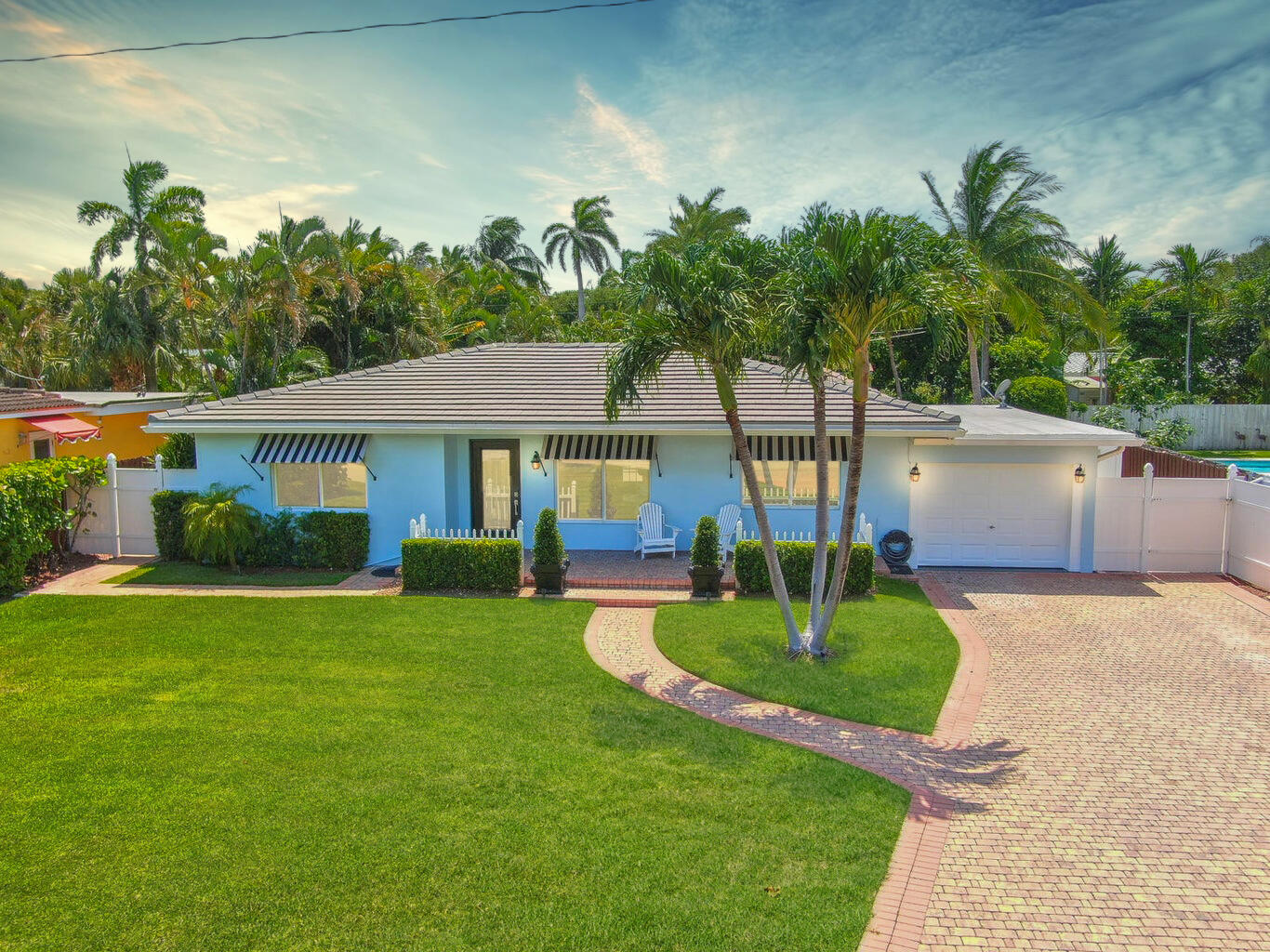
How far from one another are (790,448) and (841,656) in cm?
676

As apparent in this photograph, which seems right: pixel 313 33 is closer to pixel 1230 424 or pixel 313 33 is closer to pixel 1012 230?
pixel 1012 230

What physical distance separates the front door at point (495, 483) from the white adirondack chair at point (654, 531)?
10.9 feet

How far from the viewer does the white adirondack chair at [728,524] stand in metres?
17.8

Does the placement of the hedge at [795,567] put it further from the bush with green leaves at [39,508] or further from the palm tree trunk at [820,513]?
the bush with green leaves at [39,508]

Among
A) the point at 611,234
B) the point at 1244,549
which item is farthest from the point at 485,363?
the point at 611,234

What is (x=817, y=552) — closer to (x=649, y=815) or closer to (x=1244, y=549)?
(x=649, y=815)

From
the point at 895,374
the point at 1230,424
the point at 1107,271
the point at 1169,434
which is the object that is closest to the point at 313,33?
the point at 895,374

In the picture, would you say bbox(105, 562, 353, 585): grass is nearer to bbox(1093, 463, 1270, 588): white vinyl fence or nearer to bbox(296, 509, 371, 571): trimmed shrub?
bbox(296, 509, 371, 571): trimmed shrub

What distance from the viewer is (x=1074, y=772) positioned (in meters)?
8.65

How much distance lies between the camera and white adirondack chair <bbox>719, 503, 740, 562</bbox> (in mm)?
17844

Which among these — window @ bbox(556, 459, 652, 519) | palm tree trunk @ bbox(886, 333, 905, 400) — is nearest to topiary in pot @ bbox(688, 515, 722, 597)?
window @ bbox(556, 459, 652, 519)

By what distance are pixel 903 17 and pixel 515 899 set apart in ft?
53.7

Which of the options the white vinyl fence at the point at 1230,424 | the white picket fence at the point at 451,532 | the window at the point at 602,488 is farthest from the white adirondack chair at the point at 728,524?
the white vinyl fence at the point at 1230,424

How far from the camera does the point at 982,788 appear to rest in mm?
8281
